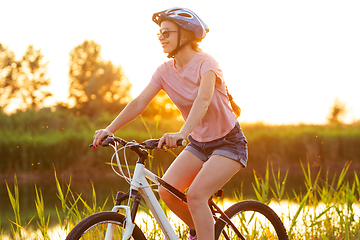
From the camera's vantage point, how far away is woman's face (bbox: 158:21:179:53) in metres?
2.06

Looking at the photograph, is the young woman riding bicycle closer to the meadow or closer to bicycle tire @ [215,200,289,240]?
bicycle tire @ [215,200,289,240]

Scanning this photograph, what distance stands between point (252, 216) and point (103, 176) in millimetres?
8654

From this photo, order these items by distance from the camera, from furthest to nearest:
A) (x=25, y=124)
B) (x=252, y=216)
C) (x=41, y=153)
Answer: (x=25, y=124) < (x=41, y=153) < (x=252, y=216)

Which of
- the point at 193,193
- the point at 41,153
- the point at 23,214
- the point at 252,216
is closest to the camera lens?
the point at 193,193

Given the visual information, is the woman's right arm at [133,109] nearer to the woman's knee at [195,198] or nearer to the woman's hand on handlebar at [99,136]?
the woman's hand on handlebar at [99,136]

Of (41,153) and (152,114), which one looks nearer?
(41,153)

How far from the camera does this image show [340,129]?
1284 centimetres

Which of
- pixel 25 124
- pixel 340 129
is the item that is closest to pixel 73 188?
pixel 25 124

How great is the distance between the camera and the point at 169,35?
208 centimetres

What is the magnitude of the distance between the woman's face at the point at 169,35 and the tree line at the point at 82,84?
3189 cm

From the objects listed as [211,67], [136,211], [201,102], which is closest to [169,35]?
[211,67]

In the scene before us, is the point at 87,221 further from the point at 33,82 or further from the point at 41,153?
the point at 33,82

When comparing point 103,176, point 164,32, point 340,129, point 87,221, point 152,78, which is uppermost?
point 340,129

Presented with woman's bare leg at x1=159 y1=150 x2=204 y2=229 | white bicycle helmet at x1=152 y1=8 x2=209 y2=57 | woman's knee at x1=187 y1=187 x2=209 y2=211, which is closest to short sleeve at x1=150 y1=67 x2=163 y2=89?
white bicycle helmet at x1=152 y1=8 x2=209 y2=57
